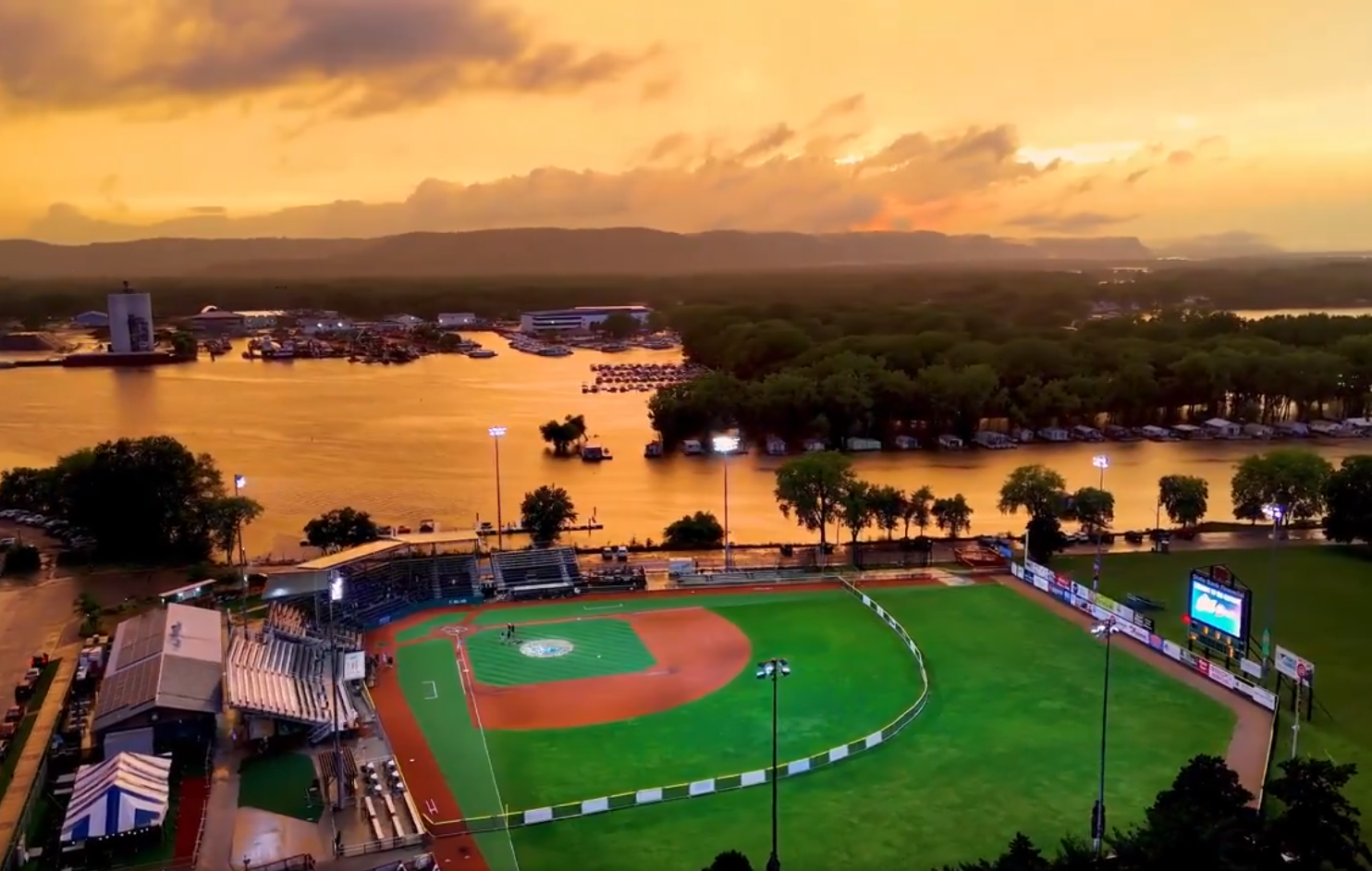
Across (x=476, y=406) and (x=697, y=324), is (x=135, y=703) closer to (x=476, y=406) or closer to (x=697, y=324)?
(x=476, y=406)

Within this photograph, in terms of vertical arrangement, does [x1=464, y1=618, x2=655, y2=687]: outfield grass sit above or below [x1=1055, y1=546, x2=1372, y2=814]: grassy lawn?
below

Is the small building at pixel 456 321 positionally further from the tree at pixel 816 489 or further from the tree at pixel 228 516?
the tree at pixel 816 489

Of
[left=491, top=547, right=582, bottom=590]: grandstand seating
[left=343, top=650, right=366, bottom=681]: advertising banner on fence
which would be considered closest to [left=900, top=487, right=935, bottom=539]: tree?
[left=491, top=547, right=582, bottom=590]: grandstand seating

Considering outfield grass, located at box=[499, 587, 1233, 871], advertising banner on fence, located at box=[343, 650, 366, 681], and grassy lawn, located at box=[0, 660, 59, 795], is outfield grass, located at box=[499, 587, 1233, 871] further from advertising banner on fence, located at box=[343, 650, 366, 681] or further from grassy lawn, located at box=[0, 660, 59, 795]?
grassy lawn, located at box=[0, 660, 59, 795]

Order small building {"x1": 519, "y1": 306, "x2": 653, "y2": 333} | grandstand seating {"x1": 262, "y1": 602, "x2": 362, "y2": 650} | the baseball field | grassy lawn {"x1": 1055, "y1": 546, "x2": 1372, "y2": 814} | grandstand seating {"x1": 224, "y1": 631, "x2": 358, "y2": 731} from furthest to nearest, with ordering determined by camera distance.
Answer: small building {"x1": 519, "y1": 306, "x2": 653, "y2": 333}, grandstand seating {"x1": 262, "y1": 602, "x2": 362, "y2": 650}, grandstand seating {"x1": 224, "y1": 631, "x2": 358, "y2": 731}, grassy lawn {"x1": 1055, "y1": 546, "x2": 1372, "y2": 814}, the baseball field

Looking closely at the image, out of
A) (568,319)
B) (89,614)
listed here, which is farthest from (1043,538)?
(568,319)

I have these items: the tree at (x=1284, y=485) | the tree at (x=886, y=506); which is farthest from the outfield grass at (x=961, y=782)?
the tree at (x=1284, y=485)

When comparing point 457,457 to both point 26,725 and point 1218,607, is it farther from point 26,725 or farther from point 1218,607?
point 1218,607
